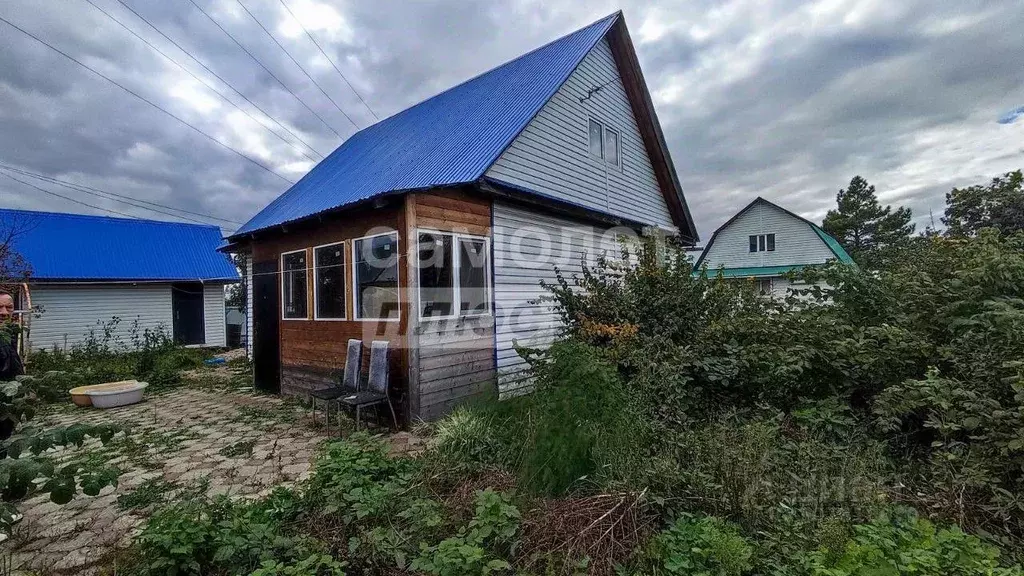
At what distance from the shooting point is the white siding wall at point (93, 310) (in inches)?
499

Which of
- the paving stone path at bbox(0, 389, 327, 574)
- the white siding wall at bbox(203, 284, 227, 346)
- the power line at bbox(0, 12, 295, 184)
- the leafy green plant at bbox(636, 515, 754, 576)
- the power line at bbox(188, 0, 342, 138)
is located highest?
the power line at bbox(188, 0, 342, 138)

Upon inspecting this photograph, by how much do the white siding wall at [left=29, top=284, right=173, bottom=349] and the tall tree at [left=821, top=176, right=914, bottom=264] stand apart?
42407 millimetres

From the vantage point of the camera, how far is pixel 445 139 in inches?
301

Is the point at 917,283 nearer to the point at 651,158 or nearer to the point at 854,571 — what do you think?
the point at 854,571

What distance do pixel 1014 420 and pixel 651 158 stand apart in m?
9.53

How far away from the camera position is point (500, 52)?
11961mm

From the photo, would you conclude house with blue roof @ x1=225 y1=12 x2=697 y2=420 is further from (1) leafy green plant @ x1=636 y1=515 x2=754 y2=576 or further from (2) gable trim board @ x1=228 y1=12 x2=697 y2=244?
(1) leafy green plant @ x1=636 y1=515 x2=754 y2=576

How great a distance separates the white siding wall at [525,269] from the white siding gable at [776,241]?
670 inches

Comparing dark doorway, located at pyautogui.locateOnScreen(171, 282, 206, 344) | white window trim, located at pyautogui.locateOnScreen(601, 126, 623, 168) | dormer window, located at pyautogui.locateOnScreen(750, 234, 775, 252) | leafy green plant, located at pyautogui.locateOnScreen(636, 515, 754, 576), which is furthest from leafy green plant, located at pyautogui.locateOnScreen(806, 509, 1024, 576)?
dormer window, located at pyautogui.locateOnScreen(750, 234, 775, 252)

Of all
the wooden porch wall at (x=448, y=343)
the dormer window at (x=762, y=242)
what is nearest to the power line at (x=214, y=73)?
the wooden porch wall at (x=448, y=343)

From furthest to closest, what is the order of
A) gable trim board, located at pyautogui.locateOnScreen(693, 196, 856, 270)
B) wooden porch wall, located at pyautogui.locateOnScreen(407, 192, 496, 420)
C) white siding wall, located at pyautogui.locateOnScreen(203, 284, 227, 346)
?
gable trim board, located at pyautogui.locateOnScreen(693, 196, 856, 270), white siding wall, located at pyautogui.locateOnScreen(203, 284, 227, 346), wooden porch wall, located at pyautogui.locateOnScreen(407, 192, 496, 420)

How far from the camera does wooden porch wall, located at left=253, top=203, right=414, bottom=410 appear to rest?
229 inches

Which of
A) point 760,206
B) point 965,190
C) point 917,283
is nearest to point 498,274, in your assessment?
point 917,283

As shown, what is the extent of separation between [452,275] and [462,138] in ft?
8.59
